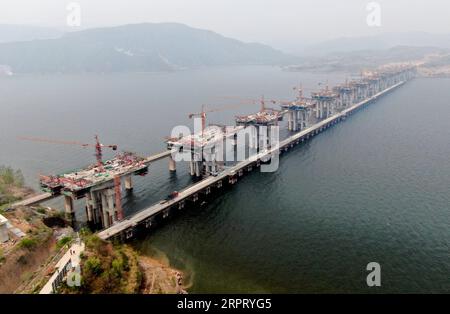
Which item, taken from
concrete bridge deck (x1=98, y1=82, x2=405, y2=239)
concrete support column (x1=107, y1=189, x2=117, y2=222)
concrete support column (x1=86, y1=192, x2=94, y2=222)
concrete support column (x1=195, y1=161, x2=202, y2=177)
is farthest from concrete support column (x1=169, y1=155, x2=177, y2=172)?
concrete support column (x1=86, y1=192, x2=94, y2=222)

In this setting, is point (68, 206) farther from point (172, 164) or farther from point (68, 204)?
→ point (172, 164)

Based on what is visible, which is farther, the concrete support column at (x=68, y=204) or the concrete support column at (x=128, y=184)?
the concrete support column at (x=128, y=184)

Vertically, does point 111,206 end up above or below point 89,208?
above

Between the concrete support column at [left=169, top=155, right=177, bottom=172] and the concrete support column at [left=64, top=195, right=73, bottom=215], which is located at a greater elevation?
the concrete support column at [left=169, top=155, right=177, bottom=172]

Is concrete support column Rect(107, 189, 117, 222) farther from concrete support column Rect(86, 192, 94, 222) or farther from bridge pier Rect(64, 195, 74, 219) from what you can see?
bridge pier Rect(64, 195, 74, 219)

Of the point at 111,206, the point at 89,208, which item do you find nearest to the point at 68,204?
the point at 89,208

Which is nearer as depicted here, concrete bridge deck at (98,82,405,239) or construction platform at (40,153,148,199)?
concrete bridge deck at (98,82,405,239)

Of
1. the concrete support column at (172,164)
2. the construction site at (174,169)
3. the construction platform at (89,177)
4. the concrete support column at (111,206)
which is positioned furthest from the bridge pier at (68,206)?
the concrete support column at (172,164)

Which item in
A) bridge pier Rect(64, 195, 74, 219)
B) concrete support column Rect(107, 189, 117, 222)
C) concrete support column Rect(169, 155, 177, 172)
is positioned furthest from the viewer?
concrete support column Rect(169, 155, 177, 172)

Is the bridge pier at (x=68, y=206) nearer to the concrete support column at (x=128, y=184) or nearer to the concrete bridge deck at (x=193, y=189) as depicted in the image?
the concrete bridge deck at (x=193, y=189)

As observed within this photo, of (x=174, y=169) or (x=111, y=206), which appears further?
(x=174, y=169)

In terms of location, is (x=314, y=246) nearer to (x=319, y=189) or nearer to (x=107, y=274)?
(x=319, y=189)
